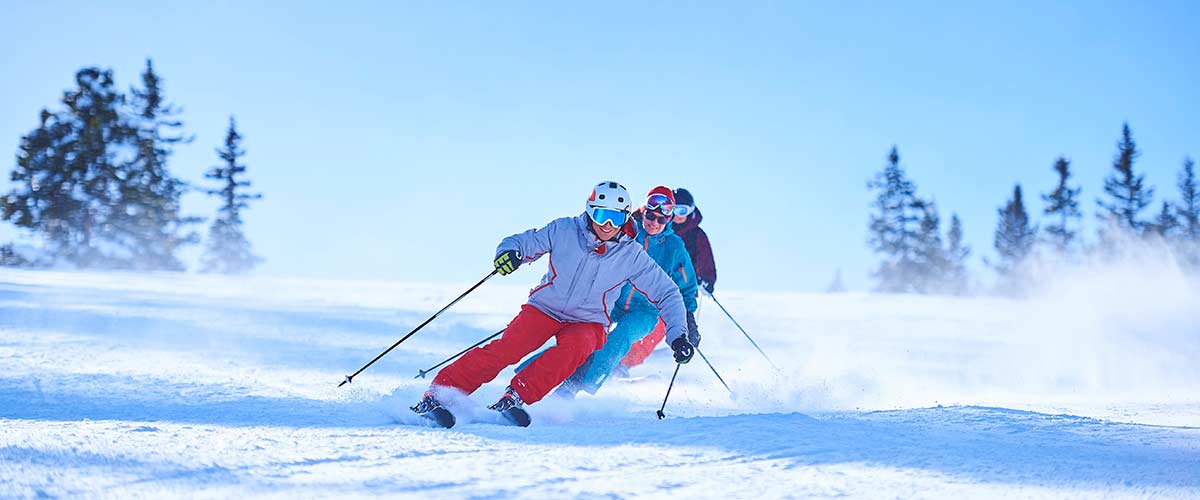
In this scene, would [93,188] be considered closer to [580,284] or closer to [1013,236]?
[580,284]

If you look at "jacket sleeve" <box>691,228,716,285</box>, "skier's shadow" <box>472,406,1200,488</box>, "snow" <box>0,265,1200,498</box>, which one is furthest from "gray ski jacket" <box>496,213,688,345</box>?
"jacket sleeve" <box>691,228,716,285</box>

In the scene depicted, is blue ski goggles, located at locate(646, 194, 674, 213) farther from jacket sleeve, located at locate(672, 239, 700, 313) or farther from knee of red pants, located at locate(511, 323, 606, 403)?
knee of red pants, located at locate(511, 323, 606, 403)

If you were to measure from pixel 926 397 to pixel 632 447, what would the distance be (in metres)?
4.41

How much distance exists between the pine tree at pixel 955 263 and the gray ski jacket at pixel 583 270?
46388 millimetres

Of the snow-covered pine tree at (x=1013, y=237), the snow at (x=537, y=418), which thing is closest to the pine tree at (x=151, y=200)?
the snow at (x=537, y=418)

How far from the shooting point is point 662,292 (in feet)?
16.4

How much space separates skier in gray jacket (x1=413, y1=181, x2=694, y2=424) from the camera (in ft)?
15.2

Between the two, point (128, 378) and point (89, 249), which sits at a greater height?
point (89, 249)

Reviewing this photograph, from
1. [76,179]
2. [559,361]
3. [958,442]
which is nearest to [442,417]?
[559,361]

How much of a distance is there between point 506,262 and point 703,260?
335 centimetres

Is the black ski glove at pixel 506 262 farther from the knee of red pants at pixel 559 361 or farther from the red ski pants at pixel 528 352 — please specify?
the knee of red pants at pixel 559 361

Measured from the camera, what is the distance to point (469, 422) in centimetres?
394

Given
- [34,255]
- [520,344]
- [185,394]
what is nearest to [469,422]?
[520,344]

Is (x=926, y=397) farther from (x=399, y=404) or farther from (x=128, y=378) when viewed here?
(x=128, y=378)
